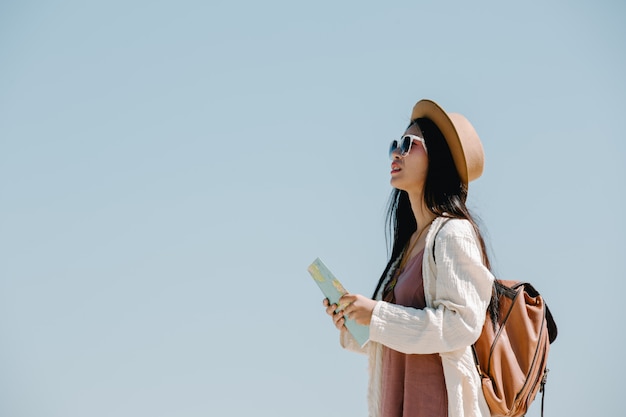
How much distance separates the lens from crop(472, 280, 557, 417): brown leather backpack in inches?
152

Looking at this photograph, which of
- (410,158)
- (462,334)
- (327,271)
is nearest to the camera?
(462,334)

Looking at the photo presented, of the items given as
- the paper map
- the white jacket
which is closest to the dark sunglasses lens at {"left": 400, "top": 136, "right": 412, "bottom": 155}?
the white jacket

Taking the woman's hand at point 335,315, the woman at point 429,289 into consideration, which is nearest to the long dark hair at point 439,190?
the woman at point 429,289

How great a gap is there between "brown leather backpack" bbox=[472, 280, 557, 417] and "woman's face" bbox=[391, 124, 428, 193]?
69cm

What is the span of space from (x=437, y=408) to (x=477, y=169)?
1218 mm

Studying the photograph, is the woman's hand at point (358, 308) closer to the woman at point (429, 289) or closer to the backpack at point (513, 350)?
the woman at point (429, 289)

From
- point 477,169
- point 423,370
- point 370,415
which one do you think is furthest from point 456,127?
point 370,415

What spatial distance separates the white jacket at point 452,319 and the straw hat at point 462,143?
0.41 metres

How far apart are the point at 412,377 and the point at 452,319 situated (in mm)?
393

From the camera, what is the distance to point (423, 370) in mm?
4016

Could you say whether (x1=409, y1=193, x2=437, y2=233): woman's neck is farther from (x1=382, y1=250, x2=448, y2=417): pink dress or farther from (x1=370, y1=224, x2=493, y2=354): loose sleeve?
(x1=370, y1=224, x2=493, y2=354): loose sleeve

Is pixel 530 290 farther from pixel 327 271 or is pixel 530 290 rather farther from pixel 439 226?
pixel 327 271

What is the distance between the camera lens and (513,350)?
13.0ft

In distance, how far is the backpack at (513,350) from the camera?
152 inches
